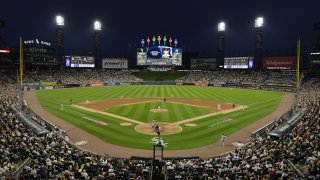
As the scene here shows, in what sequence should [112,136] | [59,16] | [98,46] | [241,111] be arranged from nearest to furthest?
[112,136] → [241,111] → [59,16] → [98,46]

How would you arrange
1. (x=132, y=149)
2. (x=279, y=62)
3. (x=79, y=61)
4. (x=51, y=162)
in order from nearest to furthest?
1. (x=51, y=162)
2. (x=132, y=149)
3. (x=279, y=62)
4. (x=79, y=61)

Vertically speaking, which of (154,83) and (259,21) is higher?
(259,21)

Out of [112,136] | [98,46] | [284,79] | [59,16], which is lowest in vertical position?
[112,136]

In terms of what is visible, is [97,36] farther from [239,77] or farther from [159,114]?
[159,114]

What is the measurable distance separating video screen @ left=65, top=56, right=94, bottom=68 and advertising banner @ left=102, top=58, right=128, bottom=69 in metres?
7.55

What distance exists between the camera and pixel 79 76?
101500mm

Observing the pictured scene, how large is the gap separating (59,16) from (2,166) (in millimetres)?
99505

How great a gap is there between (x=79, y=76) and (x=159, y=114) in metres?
68.0

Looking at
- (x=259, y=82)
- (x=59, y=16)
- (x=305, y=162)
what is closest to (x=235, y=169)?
(x=305, y=162)

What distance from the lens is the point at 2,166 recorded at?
640 inches

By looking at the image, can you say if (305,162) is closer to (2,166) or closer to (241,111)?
(2,166)

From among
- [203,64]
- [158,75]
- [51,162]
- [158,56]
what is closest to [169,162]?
[51,162]

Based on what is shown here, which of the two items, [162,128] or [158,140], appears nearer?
[158,140]

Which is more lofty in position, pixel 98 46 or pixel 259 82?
pixel 98 46
